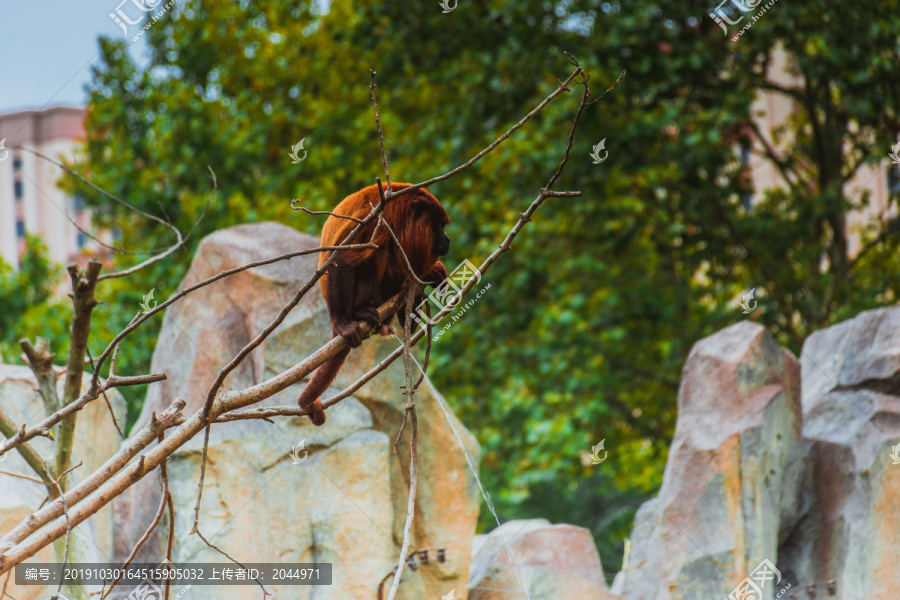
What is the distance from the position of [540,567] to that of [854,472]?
2018 millimetres

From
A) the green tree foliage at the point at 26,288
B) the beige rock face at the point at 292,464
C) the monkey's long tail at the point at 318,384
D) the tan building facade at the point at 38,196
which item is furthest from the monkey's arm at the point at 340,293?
the tan building facade at the point at 38,196

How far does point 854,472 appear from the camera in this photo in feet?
17.4

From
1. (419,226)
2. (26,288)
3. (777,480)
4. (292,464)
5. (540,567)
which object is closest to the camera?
(419,226)

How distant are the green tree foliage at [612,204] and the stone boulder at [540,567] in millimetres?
3117

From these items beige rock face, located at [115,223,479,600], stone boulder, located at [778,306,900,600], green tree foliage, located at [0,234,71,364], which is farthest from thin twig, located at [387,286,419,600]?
green tree foliage, located at [0,234,71,364]

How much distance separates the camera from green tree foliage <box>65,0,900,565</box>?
28.7ft

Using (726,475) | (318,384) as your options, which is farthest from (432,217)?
(726,475)

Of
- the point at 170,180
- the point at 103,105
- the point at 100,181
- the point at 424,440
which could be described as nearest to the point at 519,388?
the point at 424,440

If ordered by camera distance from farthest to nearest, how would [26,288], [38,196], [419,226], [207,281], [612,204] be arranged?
[38,196] → [26,288] → [612,204] → [419,226] → [207,281]

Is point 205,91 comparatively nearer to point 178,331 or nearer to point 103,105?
point 103,105

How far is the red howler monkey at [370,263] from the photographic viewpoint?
3.59 m

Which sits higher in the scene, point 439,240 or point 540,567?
point 439,240

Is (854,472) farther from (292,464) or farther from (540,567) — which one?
(292,464)

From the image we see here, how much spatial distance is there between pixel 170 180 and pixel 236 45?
2966mm
